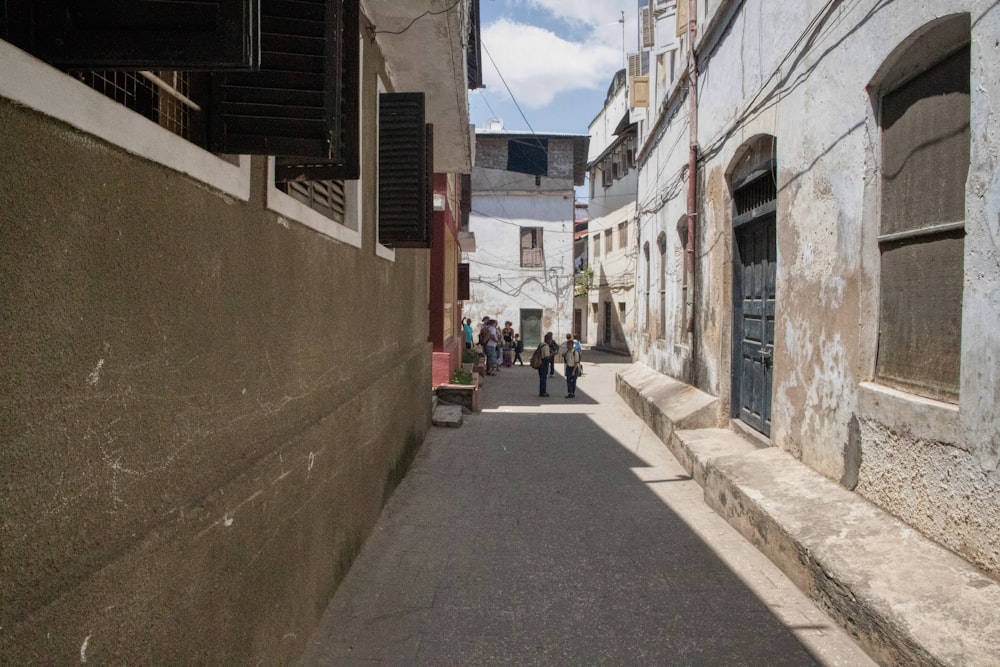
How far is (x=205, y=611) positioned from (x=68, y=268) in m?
1.29

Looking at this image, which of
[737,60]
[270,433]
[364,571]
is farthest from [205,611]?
[737,60]

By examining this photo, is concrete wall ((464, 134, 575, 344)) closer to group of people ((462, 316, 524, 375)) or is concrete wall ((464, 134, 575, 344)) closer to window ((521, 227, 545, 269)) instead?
window ((521, 227, 545, 269))

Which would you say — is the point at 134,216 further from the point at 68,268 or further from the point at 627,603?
the point at 627,603

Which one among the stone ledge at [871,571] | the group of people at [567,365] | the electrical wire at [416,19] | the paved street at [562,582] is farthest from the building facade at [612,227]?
the stone ledge at [871,571]

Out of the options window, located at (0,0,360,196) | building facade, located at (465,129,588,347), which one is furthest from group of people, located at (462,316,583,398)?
window, located at (0,0,360,196)

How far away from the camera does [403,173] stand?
603 cm

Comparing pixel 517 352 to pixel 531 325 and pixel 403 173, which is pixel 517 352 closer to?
pixel 531 325

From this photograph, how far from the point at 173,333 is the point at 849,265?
4.29m

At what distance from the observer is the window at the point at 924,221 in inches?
144

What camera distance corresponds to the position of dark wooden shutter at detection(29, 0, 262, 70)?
1733 mm

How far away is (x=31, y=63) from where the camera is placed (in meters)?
1.56

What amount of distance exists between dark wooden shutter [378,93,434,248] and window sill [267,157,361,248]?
884 mm

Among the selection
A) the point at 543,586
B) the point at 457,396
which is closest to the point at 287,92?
the point at 543,586

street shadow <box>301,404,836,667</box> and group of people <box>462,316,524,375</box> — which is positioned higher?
group of people <box>462,316,524,375</box>
